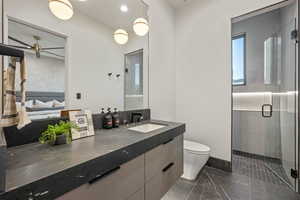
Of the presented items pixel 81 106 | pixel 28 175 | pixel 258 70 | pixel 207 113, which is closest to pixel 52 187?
pixel 28 175

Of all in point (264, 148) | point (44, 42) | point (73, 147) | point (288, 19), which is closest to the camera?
point (73, 147)

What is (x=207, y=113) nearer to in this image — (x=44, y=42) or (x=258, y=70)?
(x=258, y=70)

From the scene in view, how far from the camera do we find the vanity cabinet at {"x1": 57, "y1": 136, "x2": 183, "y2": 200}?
2.31 ft

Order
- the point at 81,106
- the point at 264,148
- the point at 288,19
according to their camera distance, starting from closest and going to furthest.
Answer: the point at 81,106 < the point at 288,19 < the point at 264,148

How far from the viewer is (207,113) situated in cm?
234

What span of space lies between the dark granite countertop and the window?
261cm

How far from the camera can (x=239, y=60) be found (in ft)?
9.17

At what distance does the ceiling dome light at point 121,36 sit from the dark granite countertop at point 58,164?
3.94ft

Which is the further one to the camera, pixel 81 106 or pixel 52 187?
pixel 81 106

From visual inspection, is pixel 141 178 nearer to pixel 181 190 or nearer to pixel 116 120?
pixel 116 120

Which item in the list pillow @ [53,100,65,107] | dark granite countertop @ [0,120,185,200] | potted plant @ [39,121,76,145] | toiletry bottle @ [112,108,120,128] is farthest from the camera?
toiletry bottle @ [112,108,120,128]

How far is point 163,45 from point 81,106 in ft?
5.60

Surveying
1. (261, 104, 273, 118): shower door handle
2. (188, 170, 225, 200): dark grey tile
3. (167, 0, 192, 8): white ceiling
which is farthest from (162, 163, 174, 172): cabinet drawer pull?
(167, 0, 192, 8): white ceiling

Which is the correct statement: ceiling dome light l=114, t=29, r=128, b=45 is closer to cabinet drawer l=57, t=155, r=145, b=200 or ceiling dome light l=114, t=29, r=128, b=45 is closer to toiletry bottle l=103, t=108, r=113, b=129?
toiletry bottle l=103, t=108, r=113, b=129
